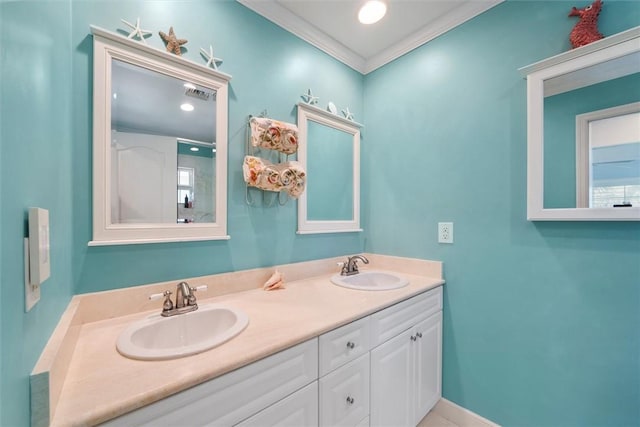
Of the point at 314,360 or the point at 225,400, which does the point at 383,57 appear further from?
the point at 225,400

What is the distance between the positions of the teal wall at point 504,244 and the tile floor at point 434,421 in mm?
141

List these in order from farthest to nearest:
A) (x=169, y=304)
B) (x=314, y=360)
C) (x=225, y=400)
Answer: (x=169, y=304) < (x=314, y=360) < (x=225, y=400)

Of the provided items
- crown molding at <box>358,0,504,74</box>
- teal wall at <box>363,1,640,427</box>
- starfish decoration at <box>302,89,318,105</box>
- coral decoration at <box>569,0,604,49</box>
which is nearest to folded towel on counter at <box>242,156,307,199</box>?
starfish decoration at <box>302,89,318,105</box>

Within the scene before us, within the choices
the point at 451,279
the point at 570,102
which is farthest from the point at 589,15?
the point at 451,279

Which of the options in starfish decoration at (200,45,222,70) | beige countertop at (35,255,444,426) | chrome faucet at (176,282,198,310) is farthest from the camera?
starfish decoration at (200,45,222,70)

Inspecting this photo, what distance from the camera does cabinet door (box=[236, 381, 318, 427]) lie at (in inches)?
32.0

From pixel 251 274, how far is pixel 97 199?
2.48ft

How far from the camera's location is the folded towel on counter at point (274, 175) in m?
1.37

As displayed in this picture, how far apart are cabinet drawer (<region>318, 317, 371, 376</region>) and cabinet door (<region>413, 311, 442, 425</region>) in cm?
44

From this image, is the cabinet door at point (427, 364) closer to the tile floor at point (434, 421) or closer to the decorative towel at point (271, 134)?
the tile floor at point (434, 421)

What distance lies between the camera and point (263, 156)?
151 cm

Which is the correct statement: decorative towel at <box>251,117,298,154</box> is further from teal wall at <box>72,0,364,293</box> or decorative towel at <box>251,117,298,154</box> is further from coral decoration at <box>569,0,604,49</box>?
coral decoration at <box>569,0,604,49</box>

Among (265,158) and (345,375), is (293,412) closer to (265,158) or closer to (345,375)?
(345,375)

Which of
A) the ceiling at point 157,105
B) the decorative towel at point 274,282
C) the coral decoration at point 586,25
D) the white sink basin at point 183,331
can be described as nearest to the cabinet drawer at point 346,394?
the white sink basin at point 183,331
